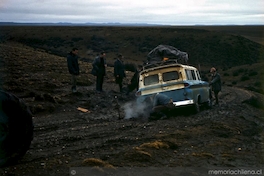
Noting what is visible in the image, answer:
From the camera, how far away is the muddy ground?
772cm

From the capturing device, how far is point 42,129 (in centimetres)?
1098

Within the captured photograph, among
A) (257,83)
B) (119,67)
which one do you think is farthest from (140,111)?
(257,83)

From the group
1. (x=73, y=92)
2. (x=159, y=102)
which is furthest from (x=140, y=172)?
(x=73, y=92)

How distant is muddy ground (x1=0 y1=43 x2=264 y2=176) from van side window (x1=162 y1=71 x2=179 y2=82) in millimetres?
1168

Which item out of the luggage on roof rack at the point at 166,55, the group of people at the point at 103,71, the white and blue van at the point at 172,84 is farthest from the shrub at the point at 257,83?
the white and blue van at the point at 172,84

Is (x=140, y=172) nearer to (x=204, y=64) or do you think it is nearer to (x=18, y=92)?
(x=18, y=92)

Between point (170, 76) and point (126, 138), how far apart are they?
483 cm

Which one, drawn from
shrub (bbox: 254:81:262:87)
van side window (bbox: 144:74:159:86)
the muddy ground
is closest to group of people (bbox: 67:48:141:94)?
the muddy ground

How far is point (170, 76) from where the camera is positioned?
1429 cm

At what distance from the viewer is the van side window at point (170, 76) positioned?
561 inches

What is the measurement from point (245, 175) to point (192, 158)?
1281 mm

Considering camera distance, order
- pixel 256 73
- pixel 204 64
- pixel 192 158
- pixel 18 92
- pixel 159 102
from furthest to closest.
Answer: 1. pixel 204 64
2. pixel 256 73
3. pixel 18 92
4. pixel 159 102
5. pixel 192 158

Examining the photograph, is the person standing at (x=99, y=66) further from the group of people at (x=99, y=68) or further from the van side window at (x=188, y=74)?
the van side window at (x=188, y=74)

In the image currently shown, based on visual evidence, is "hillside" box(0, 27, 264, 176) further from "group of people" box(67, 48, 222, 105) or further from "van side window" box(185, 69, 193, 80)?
"van side window" box(185, 69, 193, 80)
